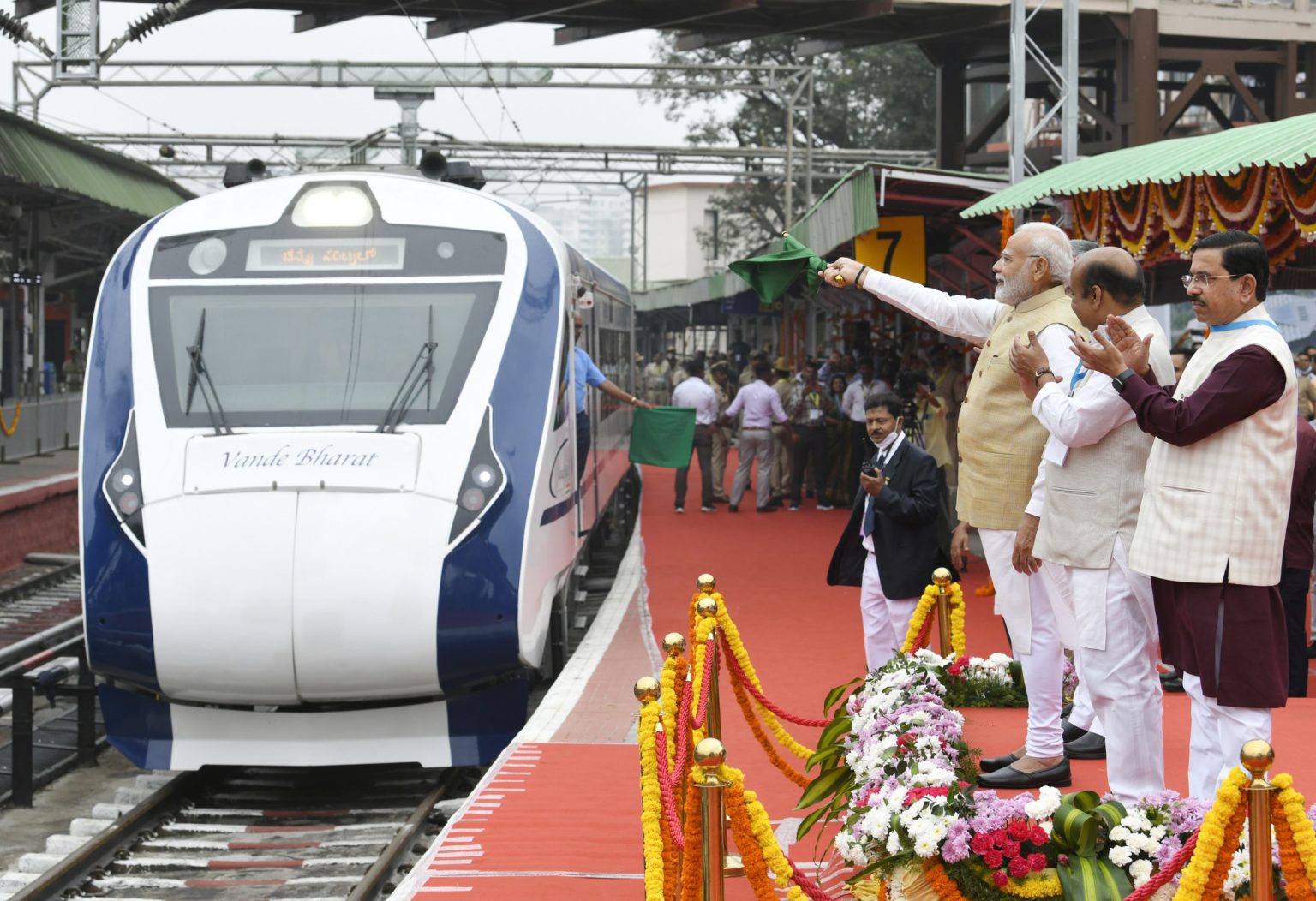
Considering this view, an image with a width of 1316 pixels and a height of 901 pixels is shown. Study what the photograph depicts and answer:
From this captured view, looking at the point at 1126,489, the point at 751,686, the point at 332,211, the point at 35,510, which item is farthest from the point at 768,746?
the point at 35,510

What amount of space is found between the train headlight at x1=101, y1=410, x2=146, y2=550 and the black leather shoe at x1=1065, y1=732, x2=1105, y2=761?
4336 mm

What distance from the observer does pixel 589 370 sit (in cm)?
1218

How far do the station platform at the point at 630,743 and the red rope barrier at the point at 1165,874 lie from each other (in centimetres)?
146

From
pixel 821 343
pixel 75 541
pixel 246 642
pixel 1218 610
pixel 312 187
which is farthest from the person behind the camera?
pixel 821 343

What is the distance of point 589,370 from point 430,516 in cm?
446

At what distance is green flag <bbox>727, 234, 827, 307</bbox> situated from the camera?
23.6 feet

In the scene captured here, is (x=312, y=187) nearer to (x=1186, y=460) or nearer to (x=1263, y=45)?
(x=1186, y=460)

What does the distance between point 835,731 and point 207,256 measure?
14.9 feet

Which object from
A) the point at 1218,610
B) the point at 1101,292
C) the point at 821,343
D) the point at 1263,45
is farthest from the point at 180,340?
the point at 1263,45

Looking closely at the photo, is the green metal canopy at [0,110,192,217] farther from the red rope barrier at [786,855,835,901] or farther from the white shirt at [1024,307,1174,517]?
the red rope barrier at [786,855,835,901]

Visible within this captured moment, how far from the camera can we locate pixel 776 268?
739 cm

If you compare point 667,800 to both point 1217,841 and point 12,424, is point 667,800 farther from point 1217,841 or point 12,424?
point 12,424

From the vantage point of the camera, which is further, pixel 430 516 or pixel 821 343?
pixel 821 343

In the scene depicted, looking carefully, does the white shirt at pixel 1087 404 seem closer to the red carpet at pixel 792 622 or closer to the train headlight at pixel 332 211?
the red carpet at pixel 792 622
